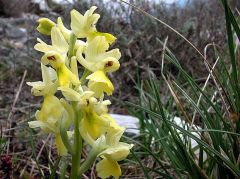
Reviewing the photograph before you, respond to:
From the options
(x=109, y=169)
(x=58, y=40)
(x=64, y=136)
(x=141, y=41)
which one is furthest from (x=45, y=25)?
(x=141, y=41)

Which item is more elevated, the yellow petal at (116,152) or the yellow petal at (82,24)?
the yellow petal at (82,24)

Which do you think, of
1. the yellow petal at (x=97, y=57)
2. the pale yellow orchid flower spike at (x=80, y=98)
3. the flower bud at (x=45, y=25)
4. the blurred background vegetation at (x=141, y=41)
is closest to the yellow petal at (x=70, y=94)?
the pale yellow orchid flower spike at (x=80, y=98)

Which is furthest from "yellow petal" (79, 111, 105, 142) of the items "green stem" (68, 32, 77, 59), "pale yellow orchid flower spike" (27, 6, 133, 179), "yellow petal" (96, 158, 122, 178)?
"green stem" (68, 32, 77, 59)

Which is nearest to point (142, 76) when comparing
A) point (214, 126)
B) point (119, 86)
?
point (119, 86)

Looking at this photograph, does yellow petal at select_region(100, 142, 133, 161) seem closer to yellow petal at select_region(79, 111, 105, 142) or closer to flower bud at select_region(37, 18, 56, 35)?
yellow petal at select_region(79, 111, 105, 142)

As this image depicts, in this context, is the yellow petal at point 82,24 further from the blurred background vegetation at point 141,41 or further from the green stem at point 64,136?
the blurred background vegetation at point 141,41

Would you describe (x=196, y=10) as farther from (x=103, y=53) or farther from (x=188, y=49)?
(x=103, y=53)

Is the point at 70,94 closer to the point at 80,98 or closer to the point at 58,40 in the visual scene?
the point at 80,98
